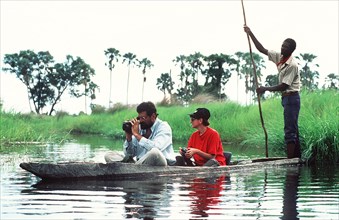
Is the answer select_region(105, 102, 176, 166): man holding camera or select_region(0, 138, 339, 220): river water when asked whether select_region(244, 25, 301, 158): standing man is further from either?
select_region(105, 102, 176, 166): man holding camera

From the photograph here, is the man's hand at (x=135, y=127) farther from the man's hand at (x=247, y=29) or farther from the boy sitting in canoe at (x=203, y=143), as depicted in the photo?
the man's hand at (x=247, y=29)

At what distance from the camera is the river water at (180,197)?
5.52 m

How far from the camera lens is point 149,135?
8.38m

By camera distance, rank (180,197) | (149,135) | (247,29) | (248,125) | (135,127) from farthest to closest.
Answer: (248,125) → (247,29) → (149,135) → (135,127) → (180,197)

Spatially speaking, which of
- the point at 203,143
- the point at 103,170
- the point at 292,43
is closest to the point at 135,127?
the point at 103,170

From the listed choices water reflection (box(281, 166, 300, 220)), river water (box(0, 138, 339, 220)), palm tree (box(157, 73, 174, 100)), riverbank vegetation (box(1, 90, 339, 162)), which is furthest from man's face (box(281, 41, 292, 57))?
palm tree (box(157, 73, 174, 100))

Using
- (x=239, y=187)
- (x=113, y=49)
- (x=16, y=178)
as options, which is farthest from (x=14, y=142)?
(x=113, y=49)

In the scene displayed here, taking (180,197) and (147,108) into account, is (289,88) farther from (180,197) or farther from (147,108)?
(180,197)

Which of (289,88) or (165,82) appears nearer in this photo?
(289,88)

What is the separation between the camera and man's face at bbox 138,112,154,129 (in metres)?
8.15

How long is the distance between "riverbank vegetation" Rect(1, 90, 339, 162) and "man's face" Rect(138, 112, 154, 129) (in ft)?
12.9

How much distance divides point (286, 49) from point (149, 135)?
3.29m

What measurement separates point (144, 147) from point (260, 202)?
7.54ft

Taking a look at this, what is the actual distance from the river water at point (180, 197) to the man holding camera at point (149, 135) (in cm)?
32
